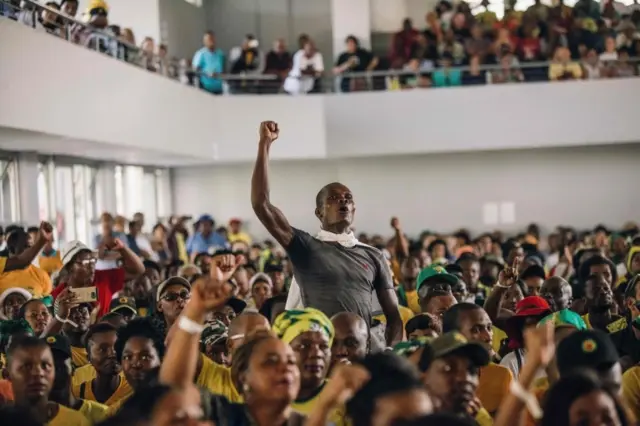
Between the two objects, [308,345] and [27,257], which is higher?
[27,257]

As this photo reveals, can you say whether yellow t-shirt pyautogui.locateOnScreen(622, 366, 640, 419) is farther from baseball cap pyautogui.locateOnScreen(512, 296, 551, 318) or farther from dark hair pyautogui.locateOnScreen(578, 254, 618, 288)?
dark hair pyautogui.locateOnScreen(578, 254, 618, 288)

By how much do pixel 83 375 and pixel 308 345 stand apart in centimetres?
218

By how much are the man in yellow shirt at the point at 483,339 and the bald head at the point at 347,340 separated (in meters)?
0.56

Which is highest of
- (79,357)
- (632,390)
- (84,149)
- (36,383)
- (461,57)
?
(461,57)

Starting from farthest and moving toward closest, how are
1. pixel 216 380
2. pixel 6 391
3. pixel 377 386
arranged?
pixel 216 380, pixel 6 391, pixel 377 386

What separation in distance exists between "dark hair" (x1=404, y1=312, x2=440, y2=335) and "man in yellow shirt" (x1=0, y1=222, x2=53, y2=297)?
142 inches

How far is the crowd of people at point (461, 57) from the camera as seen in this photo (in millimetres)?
21938

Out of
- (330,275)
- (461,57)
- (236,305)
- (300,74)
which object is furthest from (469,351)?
(461,57)

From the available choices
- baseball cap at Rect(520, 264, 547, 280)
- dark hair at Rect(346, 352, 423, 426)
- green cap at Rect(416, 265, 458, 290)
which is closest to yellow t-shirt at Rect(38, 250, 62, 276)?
baseball cap at Rect(520, 264, 547, 280)

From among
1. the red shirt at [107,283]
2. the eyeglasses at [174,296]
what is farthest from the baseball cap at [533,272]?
the eyeglasses at [174,296]

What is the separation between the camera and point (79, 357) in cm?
844

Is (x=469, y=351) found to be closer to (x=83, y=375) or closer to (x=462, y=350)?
(x=462, y=350)

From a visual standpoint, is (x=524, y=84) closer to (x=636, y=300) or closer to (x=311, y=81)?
(x=311, y=81)

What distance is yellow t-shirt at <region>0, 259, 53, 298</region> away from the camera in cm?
1043
